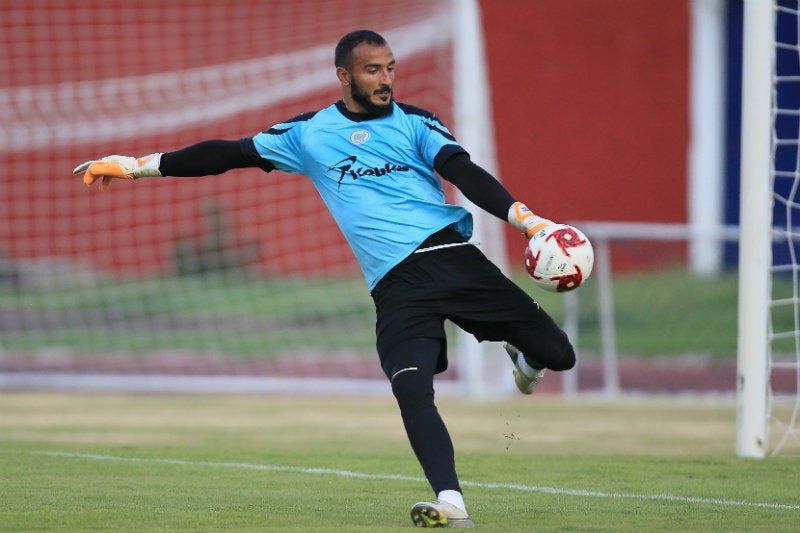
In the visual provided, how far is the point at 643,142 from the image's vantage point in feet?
88.0

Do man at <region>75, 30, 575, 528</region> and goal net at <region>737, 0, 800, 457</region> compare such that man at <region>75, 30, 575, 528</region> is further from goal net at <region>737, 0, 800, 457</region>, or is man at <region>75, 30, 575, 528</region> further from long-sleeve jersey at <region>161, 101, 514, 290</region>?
goal net at <region>737, 0, 800, 457</region>

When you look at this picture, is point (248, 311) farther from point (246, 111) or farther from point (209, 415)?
point (209, 415)

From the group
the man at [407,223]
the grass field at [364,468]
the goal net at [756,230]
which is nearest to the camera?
the man at [407,223]

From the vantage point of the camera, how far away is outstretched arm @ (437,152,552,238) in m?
5.68

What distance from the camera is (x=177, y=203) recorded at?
22344 millimetres

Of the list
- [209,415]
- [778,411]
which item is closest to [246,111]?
[209,415]

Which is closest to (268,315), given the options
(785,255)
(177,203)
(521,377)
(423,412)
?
(177,203)

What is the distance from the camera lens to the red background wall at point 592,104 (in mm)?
26047

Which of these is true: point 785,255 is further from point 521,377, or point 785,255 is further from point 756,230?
point 521,377

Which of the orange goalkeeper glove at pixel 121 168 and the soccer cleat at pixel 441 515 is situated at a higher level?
the orange goalkeeper glove at pixel 121 168

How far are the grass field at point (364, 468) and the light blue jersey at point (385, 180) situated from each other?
1224mm

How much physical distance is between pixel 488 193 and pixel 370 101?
73 centimetres

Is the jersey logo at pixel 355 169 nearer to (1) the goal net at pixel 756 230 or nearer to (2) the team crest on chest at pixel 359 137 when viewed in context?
(2) the team crest on chest at pixel 359 137

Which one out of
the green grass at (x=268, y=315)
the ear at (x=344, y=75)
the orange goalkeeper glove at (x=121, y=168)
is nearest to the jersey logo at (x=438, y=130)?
the ear at (x=344, y=75)
